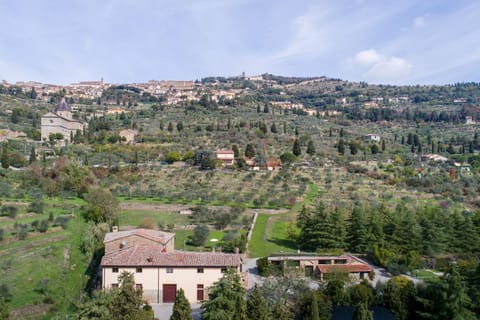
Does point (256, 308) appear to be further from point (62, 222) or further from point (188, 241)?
point (62, 222)

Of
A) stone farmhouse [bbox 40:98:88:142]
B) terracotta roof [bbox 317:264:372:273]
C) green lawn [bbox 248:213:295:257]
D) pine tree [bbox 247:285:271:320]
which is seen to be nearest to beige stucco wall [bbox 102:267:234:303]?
pine tree [bbox 247:285:271:320]

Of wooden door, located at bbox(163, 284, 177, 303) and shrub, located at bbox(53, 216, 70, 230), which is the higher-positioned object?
shrub, located at bbox(53, 216, 70, 230)

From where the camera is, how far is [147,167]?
47.6 m

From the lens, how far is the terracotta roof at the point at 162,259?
1952 cm

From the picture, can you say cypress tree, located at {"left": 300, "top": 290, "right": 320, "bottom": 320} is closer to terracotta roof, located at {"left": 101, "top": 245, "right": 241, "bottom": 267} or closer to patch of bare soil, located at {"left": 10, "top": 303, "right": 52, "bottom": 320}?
terracotta roof, located at {"left": 101, "top": 245, "right": 241, "bottom": 267}

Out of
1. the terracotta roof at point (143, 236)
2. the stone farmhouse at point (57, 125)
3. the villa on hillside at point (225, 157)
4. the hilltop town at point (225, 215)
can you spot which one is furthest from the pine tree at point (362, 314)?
the stone farmhouse at point (57, 125)

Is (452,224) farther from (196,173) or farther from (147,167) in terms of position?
(147,167)

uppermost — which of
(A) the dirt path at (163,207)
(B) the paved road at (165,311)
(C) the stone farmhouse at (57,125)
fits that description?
(C) the stone farmhouse at (57,125)

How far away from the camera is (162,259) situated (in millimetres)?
19922

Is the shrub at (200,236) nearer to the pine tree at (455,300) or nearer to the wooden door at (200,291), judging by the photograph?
the wooden door at (200,291)

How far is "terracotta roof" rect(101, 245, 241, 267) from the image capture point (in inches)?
768

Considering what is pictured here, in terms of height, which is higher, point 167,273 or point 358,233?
point 358,233

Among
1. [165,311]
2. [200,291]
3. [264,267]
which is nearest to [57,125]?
[264,267]

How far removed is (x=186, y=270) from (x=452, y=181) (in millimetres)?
36948
